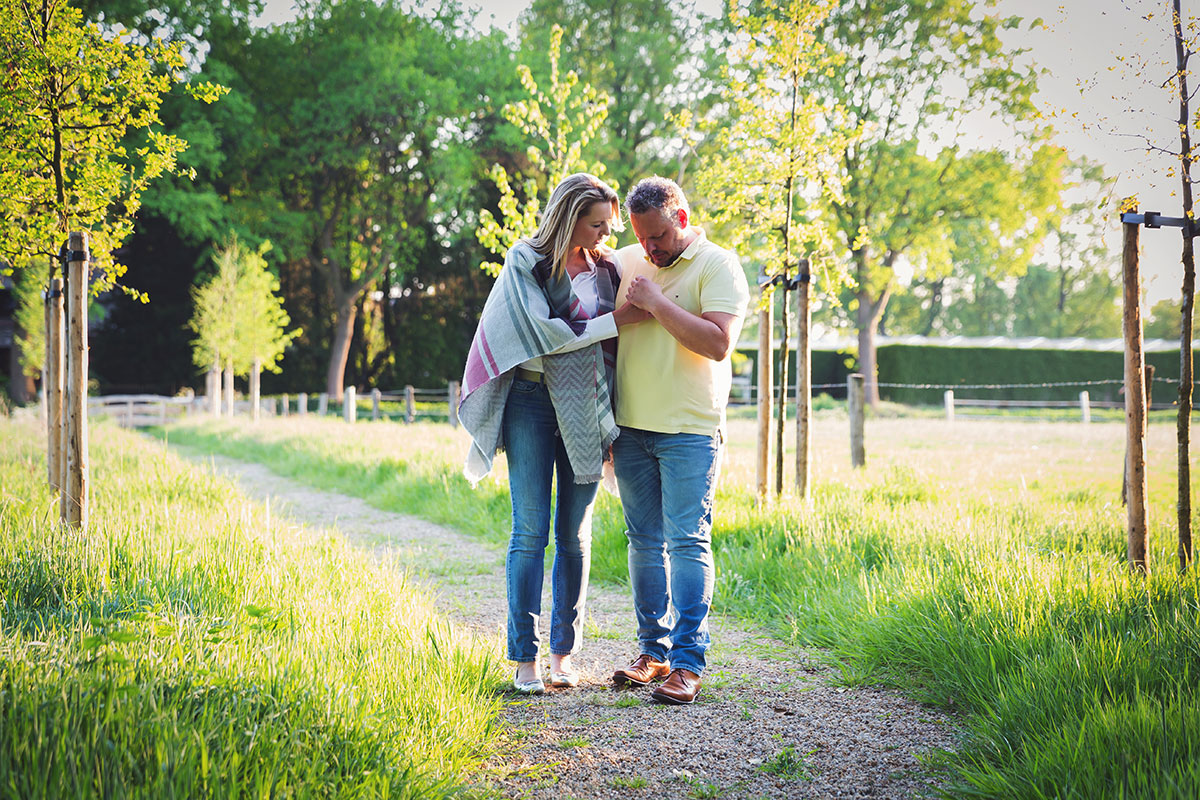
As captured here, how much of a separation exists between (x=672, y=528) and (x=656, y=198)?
124 centimetres

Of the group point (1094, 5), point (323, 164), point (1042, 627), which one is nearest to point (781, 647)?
point (1042, 627)

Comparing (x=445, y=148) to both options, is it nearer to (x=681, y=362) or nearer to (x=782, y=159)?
(x=782, y=159)

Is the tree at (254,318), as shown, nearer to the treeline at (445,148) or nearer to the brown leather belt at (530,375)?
the treeline at (445,148)

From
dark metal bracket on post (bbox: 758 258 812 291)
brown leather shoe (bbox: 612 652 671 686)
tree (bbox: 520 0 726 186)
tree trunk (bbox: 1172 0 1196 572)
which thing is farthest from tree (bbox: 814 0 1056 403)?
brown leather shoe (bbox: 612 652 671 686)

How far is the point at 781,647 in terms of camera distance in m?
3.98

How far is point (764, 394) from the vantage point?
6.64 meters

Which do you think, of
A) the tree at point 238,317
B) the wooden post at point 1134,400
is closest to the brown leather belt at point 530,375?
the wooden post at point 1134,400

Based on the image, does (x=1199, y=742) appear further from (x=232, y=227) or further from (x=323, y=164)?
(x=323, y=164)

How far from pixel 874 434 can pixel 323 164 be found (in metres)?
21.2

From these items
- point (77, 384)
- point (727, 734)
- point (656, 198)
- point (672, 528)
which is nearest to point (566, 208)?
point (656, 198)

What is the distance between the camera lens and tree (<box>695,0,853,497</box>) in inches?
258

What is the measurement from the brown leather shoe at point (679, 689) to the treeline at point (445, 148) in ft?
54.5

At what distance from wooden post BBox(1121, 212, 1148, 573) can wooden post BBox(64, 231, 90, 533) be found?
538 centimetres

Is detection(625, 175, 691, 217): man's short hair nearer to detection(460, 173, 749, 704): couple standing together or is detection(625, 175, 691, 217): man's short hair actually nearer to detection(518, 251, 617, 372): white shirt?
detection(460, 173, 749, 704): couple standing together
